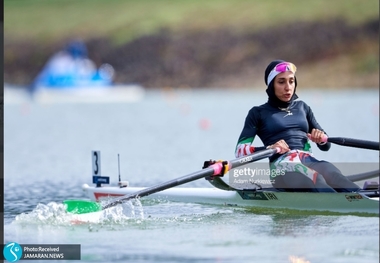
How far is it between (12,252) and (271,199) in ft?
8.94

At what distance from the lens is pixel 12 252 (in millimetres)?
6855

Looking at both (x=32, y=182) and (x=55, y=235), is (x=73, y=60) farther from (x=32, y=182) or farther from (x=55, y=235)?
(x=55, y=235)

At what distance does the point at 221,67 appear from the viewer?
190 feet

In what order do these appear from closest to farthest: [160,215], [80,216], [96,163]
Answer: [80,216]
[160,215]
[96,163]

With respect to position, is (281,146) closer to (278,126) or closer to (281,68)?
(278,126)

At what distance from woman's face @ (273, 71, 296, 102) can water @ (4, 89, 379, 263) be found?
1.15 metres

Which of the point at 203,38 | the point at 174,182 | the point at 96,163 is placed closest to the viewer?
the point at 174,182

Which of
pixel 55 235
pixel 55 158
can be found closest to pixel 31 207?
pixel 55 235

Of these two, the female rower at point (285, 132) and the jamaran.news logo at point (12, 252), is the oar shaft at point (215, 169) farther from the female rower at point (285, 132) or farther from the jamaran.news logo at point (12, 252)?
the jamaran.news logo at point (12, 252)

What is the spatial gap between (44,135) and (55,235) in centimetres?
1229
